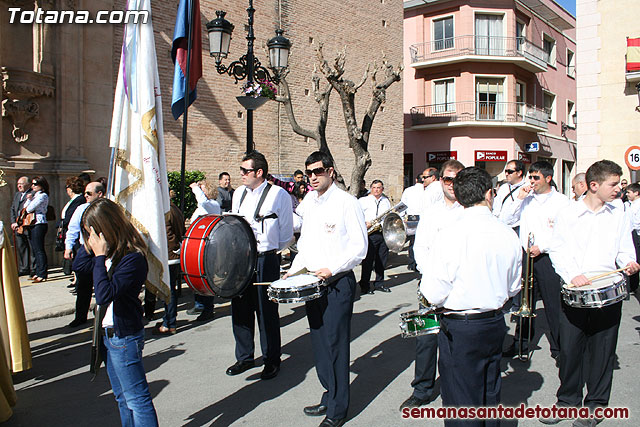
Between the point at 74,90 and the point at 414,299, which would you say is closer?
the point at 414,299

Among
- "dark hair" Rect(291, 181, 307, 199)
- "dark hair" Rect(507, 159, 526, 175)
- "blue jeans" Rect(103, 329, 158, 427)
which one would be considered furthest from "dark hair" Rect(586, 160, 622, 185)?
"dark hair" Rect(291, 181, 307, 199)

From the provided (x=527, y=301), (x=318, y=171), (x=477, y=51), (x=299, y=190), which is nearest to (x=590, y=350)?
(x=527, y=301)

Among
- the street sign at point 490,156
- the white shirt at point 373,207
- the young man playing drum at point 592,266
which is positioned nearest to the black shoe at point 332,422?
the young man playing drum at point 592,266

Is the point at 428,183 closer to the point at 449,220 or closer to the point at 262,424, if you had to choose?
the point at 449,220

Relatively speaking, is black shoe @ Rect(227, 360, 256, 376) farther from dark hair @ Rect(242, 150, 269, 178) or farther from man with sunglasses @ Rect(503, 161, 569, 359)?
man with sunglasses @ Rect(503, 161, 569, 359)

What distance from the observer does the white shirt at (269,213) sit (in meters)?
5.68

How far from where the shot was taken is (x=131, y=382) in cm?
354

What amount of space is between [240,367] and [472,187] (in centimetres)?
337

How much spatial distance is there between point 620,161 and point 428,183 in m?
13.9

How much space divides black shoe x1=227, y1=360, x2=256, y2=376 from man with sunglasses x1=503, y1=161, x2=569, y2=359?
2.84m

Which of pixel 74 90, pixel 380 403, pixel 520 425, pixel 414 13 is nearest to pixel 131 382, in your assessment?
pixel 380 403

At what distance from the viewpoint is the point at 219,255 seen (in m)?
4.85

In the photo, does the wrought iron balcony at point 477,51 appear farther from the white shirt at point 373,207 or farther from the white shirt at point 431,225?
the white shirt at point 431,225

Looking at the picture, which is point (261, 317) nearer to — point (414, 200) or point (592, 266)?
point (592, 266)
